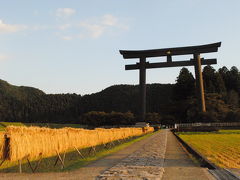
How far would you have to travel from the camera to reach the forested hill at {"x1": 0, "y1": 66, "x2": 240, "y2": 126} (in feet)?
272

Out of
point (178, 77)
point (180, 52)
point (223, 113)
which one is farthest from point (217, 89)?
point (180, 52)

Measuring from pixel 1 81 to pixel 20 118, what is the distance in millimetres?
37997

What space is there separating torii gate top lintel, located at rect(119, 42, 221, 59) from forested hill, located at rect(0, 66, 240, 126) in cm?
2729

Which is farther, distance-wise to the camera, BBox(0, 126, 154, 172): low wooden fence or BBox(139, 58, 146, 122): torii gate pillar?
BBox(139, 58, 146, 122): torii gate pillar

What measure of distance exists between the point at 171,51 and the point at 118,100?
78.0m

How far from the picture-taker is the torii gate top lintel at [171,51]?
46.2 meters

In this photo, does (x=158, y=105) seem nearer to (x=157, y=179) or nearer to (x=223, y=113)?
(x=223, y=113)

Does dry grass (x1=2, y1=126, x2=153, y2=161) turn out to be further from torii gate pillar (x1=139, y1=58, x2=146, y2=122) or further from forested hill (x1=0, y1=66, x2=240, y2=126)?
forested hill (x1=0, y1=66, x2=240, y2=126)

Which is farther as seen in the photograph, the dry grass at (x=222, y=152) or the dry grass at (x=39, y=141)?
the dry grass at (x=222, y=152)

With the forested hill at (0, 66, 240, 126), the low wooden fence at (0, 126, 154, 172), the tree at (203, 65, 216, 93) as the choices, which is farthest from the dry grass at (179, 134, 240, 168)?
the tree at (203, 65, 216, 93)

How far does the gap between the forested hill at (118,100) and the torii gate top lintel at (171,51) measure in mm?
27288

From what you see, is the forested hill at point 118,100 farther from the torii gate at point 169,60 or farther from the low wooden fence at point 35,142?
the low wooden fence at point 35,142

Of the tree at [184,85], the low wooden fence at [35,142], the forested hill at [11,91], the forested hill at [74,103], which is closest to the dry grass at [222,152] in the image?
the low wooden fence at [35,142]

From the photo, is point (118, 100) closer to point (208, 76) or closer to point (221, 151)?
point (208, 76)
